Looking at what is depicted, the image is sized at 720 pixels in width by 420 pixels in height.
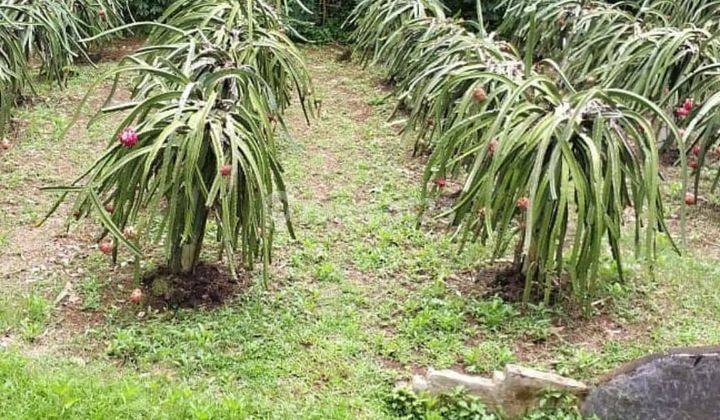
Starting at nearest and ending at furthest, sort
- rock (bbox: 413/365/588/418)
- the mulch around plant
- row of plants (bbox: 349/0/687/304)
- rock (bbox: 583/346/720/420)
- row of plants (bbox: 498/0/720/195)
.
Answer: rock (bbox: 583/346/720/420) < rock (bbox: 413/365/588/418) < row of plants (bbox: 349/0/687/304) < the mulch around plant < row of plants (bbox: 498/0/720/195)

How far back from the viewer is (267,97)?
12.7 feet

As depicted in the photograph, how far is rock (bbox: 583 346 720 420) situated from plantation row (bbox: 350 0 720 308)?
1.41ft

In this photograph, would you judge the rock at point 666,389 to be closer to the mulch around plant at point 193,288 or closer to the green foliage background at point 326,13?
the mulch around plant at point 193,288

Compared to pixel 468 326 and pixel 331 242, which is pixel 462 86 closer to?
pixel 331 242

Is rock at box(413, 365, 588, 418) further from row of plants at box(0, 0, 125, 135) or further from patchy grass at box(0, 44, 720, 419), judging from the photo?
row of plants at box(0, 0, 125, 135)

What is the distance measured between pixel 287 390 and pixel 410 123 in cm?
178

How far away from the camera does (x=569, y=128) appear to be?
9.18 feet

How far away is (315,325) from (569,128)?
1228 mm

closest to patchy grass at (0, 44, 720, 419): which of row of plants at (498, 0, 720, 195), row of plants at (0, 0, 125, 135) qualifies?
row of plants at (498, 0, 720, 195)

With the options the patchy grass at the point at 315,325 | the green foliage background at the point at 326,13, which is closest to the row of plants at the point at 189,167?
the patchy grass at the point at 315,325

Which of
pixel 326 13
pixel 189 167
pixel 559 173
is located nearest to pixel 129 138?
pixel 189 167

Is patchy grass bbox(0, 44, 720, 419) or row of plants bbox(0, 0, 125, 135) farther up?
row of plants bbox(0, 0, 125, 135)

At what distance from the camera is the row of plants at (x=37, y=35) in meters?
4.95

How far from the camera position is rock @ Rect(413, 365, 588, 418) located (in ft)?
8.54
